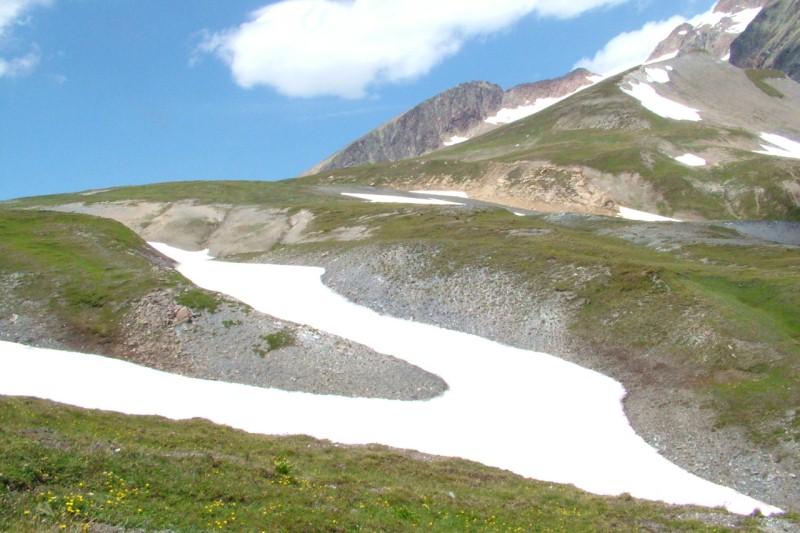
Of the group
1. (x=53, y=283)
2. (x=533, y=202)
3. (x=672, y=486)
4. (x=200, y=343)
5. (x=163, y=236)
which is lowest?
(x=672, y=486)

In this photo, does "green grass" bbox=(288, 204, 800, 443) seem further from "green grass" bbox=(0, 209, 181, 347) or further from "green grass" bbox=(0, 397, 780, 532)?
"green grass" bbox=(0, 209, 181, 347)

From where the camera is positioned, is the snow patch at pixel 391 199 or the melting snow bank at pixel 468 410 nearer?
the melting snow bank at pixel 468 410

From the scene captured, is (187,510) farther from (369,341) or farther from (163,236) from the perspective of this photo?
(163,236)

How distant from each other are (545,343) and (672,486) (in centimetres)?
1727

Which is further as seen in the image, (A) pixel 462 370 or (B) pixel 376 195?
(B) pixel 376 195

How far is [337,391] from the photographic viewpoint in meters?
36.3

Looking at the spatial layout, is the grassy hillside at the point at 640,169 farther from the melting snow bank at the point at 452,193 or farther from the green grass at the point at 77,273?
the green grass at the point at 77,273

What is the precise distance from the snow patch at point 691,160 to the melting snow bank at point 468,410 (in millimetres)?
114668

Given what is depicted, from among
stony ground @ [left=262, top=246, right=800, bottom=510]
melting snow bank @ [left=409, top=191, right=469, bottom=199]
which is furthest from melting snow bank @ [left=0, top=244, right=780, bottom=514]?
melting snow bank @ [left=409, top=191, right=469, bottom=199]

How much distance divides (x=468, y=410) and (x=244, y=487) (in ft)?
67.1

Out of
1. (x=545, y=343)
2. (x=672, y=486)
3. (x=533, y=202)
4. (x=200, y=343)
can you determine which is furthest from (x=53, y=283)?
(x=533, y=202)

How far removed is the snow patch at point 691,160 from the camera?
14095 centimetres

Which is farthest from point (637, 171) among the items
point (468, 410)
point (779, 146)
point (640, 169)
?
point (468, 410)

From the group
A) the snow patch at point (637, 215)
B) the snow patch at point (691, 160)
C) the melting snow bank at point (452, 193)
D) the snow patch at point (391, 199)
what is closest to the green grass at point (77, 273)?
the snow patch at point (391, 199)
